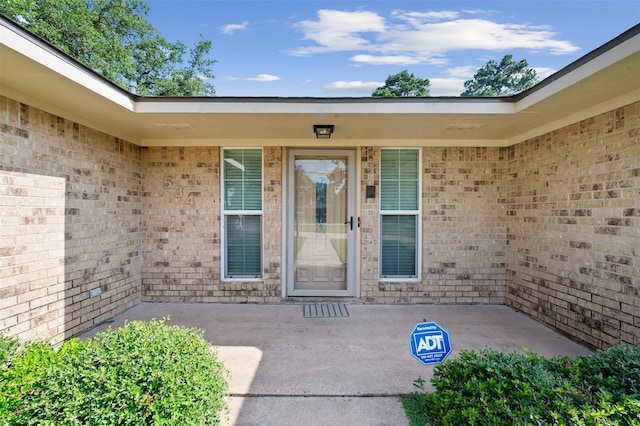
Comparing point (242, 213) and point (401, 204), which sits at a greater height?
point (401, 204)

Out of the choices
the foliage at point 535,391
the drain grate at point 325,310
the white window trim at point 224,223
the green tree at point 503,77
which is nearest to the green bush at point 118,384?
the foliage at point 535,391

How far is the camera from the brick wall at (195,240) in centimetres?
511

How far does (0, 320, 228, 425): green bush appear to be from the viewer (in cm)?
173

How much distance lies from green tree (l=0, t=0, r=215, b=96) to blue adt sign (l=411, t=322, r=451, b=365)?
475 inches

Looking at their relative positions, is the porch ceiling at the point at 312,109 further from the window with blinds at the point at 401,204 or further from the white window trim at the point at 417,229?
the white window trim at the point at 417,229

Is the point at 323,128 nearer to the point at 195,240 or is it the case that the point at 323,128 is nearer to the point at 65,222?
the point at 195,240

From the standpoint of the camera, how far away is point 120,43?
47.2ft

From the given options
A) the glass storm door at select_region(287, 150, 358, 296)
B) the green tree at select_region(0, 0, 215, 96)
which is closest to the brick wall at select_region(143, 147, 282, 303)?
the glass storm door at select_region(287, 150, 358, 296)

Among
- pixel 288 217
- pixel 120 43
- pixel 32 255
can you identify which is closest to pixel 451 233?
pixel 288 217

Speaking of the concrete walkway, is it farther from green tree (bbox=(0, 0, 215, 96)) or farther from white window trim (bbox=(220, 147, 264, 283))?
green tree (bbox=(0, 0, 215, 96))

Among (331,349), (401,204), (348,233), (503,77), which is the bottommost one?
(331,349)

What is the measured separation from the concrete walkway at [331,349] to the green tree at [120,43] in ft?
33.6

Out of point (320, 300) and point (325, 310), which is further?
point (320, 300)

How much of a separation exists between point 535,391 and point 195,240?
14.7ft
